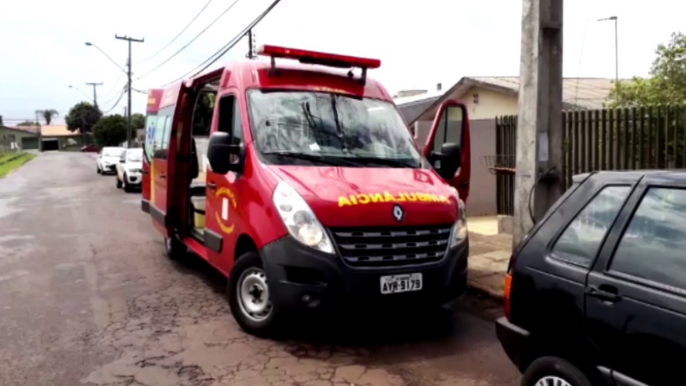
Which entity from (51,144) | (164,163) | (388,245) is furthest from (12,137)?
Result: (388,245)

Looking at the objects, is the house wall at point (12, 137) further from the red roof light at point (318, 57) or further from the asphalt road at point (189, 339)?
the red roof light at point (318, 57)

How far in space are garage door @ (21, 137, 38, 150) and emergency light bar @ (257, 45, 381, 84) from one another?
417ft

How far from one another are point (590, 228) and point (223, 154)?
10.9 feet

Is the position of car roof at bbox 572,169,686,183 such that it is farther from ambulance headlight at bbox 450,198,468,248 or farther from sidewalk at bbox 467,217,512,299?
sidewalk at bbox 467,217,512,299

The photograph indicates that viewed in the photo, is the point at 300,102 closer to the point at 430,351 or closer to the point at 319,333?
the point at 319,333

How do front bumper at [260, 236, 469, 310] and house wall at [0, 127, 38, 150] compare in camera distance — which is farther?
house wall at [0, 127, 38, 150]

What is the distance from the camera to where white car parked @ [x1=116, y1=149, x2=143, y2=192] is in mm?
20172

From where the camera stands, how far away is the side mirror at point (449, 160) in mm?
6426

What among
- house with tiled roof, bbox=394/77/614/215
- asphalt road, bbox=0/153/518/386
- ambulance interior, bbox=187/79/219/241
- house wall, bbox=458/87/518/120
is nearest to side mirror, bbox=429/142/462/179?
asphalt road, bbox=0/153/518/386

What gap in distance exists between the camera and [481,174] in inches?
458

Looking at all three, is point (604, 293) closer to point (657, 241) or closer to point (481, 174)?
point (657, 241)

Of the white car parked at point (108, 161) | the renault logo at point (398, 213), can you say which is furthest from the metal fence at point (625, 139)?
the white car parked at point (108, 161)

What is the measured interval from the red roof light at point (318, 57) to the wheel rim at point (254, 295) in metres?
2.13

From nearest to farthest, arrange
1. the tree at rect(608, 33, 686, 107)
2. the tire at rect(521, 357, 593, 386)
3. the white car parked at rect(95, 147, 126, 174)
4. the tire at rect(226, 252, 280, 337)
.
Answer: the tire at rect(521, 357, 593, 386) < the tire at rect(226, 252, 280, 337) < the tree at rect(608, 33, 686, 107) < the white car parked at rect(95, 147, 126, 174)
